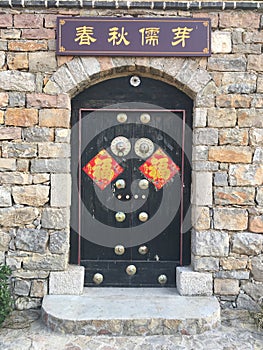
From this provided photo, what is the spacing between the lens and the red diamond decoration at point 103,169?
3.70 meters

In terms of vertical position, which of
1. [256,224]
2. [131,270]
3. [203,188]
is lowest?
[131,270]

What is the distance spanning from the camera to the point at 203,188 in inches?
136

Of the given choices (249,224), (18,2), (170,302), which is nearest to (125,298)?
(170,302)

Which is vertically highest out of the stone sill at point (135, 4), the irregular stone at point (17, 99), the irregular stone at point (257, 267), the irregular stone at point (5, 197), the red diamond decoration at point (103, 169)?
the stone sill at point (135, 4)

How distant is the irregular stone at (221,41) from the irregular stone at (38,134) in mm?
1826

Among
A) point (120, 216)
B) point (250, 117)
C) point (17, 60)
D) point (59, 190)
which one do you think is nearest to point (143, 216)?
point (120, 216)

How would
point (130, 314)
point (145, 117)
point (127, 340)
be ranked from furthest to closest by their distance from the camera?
1. point (145, 117)
2. point (130, 314)
3. point (127, 340)

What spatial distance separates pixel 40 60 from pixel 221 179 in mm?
2149

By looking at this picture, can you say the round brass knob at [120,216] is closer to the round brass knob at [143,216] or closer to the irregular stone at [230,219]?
the round brass knob at [143,216]

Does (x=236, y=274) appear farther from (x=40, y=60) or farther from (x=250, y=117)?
(x=40, y=60)

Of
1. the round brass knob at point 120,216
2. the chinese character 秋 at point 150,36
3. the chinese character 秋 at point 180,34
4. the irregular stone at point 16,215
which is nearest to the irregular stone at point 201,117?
the chinese character 秋 at point 180,34

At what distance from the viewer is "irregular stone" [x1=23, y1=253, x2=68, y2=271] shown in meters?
3.46

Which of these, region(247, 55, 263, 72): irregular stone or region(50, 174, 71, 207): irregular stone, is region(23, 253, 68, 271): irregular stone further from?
region(247, 55, 263, 72): irregular stone

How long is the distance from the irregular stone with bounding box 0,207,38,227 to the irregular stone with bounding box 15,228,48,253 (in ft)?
0.30
